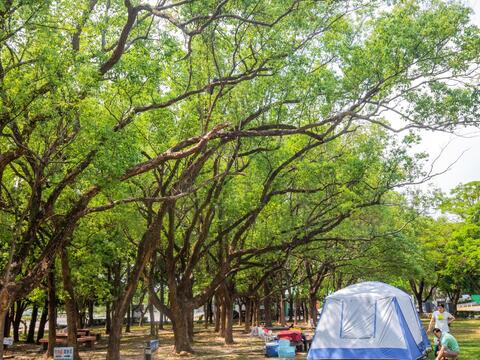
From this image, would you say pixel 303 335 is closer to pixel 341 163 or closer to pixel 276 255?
pixel 276 255

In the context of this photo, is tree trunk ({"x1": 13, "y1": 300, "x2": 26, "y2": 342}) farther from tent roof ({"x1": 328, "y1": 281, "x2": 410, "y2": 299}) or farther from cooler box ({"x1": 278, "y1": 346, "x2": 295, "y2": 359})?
tent roof ({"x1": 328, "y1": 281, "x2": 410, "y2": 299})

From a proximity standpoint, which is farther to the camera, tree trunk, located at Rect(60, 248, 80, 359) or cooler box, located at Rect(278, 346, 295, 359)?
cooler box, located at Rect(278, 346, 295, 359)

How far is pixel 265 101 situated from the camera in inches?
611

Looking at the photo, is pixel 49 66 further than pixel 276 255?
No

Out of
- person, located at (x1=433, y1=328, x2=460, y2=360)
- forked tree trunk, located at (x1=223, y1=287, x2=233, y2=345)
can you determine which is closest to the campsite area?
person, located at (x1=433, y1=328, x2=460, y2=360)

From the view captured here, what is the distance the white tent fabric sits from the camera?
42.8 ft

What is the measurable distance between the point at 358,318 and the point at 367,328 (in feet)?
1.36

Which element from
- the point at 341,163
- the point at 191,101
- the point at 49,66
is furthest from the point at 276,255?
the point at 49,66

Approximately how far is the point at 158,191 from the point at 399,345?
27.4 feet

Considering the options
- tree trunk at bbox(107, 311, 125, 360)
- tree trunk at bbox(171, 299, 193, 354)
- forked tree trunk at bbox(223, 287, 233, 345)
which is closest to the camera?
tree trunk at bbox(107, 311, 125, 360)

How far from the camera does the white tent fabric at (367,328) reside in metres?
13.0

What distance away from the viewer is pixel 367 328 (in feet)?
44.7

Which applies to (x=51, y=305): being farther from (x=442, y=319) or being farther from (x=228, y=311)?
(x=442, y=319)

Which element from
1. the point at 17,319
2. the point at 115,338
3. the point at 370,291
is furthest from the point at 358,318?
the point at 17,319
